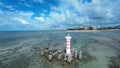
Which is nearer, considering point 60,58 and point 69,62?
point 69,62

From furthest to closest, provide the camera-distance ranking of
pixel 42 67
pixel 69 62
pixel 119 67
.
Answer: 1. pixel 69 62
2. pixel 42 67
3. pixel 119 67

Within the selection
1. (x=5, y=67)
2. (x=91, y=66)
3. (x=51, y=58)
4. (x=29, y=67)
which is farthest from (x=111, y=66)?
(x=5, y=67)

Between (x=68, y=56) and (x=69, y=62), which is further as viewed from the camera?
(x=68, y=56)

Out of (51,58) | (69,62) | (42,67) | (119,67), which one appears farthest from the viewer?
(51,58)

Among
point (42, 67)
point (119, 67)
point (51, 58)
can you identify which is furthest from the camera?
point (51, 58)

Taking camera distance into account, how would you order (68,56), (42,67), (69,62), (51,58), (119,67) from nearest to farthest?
(119,67)
(42,67)
(69,62)
(68,56)
(51,58)

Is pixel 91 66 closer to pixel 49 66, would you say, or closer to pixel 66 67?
pixel 66 67

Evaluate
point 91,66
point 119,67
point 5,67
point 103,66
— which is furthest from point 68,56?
point 5,67

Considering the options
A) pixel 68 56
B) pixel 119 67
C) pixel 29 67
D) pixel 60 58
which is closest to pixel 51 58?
pixel 60 58

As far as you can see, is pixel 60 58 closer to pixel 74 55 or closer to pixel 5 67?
pixel 74 55
